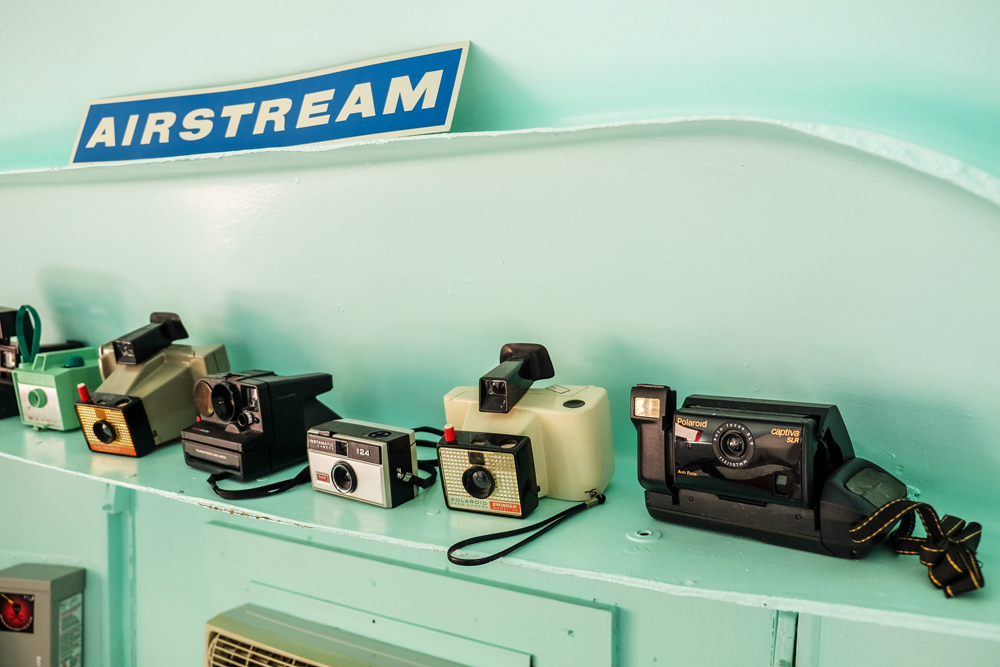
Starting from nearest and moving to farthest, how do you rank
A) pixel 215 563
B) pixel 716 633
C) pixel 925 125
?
pixel 925 125
pixel 716 633
pixel 215 563

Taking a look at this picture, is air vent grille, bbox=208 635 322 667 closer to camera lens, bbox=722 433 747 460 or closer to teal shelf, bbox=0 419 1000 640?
teal shelf, bbox=0 419 1000 640

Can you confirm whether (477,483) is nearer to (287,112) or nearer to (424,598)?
(424,598)

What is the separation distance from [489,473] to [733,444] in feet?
1.04

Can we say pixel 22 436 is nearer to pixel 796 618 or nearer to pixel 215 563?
pixel 215 563

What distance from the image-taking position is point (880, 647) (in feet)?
2.84

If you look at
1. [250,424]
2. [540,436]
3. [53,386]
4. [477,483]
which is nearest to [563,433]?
[540,436]

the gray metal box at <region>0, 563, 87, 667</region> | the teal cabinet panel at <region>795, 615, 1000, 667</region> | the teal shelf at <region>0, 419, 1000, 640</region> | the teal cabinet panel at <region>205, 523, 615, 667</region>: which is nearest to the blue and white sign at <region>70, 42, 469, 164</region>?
the teal shelf at <region>0, 419, 1000, 640</region>

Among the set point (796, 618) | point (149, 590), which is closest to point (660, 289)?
point (796, 618)

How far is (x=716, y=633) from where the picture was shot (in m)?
0.95

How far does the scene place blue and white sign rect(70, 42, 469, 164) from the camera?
1.08 metres

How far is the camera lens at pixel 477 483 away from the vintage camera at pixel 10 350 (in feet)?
3.78

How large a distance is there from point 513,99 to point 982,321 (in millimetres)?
750

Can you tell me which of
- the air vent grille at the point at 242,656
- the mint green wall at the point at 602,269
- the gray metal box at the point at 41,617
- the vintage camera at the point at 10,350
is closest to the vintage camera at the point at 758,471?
the mint green wall at the point at 602,269

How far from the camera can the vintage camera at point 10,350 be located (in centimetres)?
143
